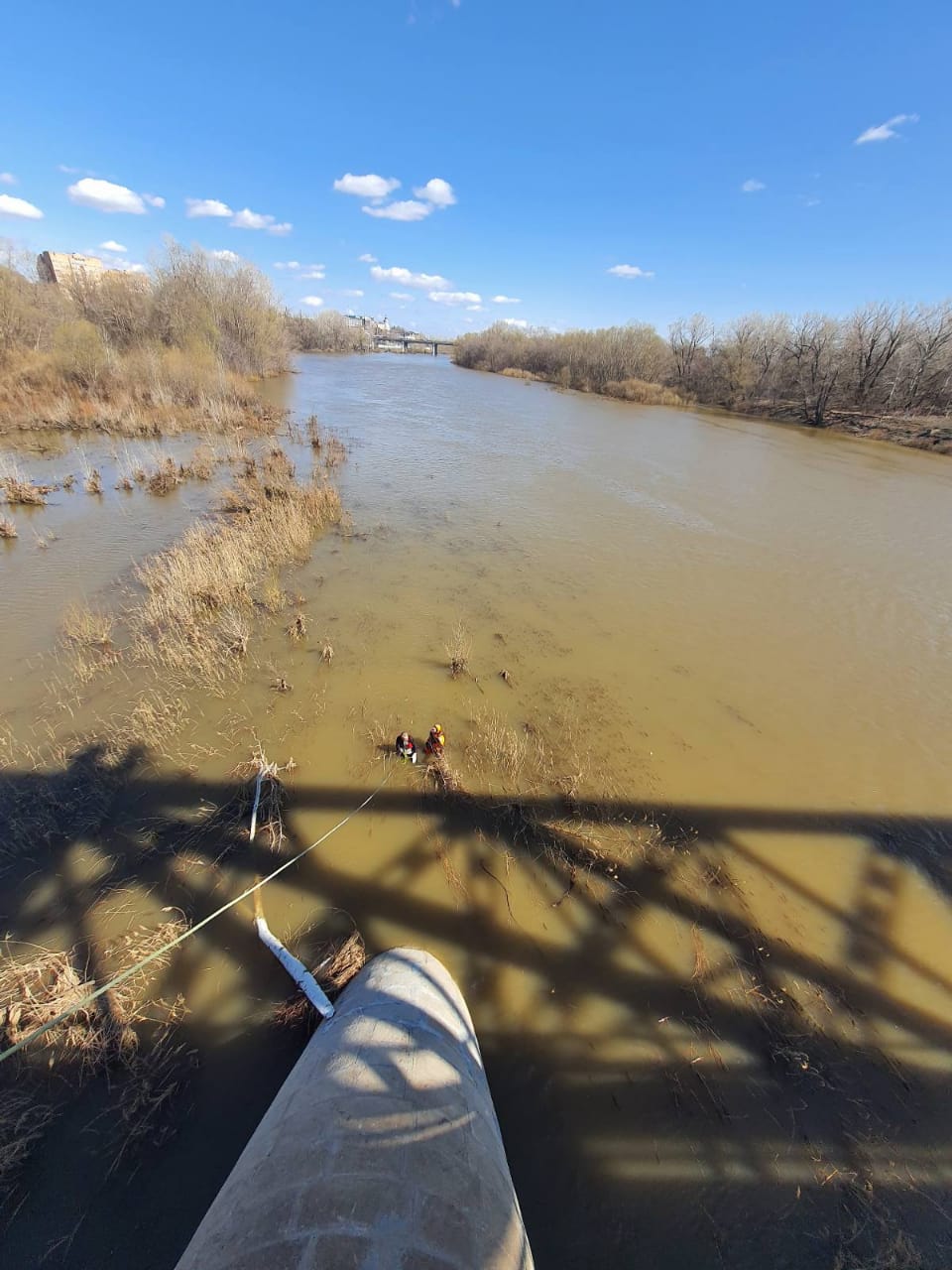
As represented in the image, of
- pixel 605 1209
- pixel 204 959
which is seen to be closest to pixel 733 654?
pixel 605 1209

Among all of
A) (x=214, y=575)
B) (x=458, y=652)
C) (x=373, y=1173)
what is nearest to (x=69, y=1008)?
(x=373, y=1173)

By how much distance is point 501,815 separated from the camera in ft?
14.9

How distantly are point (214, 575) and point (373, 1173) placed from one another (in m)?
7.85

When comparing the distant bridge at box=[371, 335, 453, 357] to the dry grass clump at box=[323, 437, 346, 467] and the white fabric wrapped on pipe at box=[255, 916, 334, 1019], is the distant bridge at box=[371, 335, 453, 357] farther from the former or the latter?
the white fabric wrapped on pipe at box=[255, 916, 334, 1019]

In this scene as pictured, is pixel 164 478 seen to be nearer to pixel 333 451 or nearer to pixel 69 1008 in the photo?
pixel 333 451

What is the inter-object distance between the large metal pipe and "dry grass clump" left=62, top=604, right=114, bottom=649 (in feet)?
20.6

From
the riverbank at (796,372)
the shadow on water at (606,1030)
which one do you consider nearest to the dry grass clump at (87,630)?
the shadow on water at (606,1030)

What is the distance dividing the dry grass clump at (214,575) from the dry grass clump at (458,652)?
9.23ft

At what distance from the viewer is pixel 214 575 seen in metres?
7.82

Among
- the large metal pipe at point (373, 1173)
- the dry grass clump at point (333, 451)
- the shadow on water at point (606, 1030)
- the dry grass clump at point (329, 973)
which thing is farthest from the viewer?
the dry grass clump at point (333, 451)

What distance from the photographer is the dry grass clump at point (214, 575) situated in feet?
20.9

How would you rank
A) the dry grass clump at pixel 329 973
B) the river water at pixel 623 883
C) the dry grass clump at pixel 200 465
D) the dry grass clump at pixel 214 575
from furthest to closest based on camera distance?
the dry grass clump at pixel 200 465 < the dry grass clump at pixel 214 575 < the dry grass clump at pixel 329 973 < the river water at pixel 623 883

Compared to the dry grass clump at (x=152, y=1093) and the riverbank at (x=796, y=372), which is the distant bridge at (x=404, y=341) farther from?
the dry grass clump at (x=152, y=1093)

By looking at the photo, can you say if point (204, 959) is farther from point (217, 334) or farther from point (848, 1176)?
point (217, 334)
